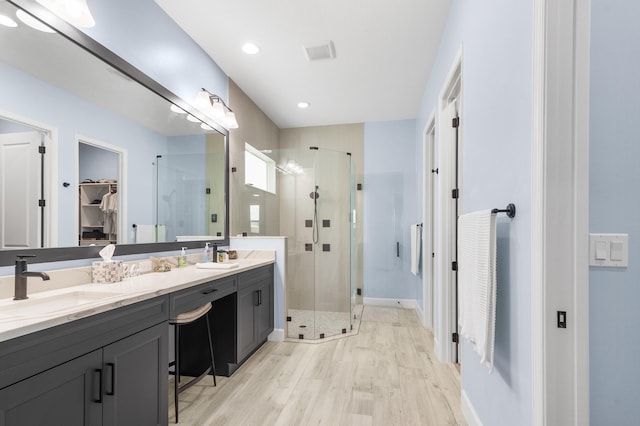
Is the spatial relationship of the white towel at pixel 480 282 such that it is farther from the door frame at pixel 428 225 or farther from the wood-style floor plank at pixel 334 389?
the door frame at pixel 428 225

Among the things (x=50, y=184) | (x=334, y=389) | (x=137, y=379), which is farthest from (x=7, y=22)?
(x=334, y=389)

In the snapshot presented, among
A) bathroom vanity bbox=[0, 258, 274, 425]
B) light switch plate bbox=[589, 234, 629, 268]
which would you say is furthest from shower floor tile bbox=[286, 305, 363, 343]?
light switch plate bbox=[589, 234, 629, 268]

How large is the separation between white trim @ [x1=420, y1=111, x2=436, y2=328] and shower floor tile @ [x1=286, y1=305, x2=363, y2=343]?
0.84m

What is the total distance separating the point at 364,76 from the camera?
10.7 ft

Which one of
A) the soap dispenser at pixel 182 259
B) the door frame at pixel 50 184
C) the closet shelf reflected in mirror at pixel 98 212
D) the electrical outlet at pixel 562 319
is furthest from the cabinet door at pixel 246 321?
the electrical outlet at pixel 562 319

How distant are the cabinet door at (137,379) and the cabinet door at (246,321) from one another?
87 cm

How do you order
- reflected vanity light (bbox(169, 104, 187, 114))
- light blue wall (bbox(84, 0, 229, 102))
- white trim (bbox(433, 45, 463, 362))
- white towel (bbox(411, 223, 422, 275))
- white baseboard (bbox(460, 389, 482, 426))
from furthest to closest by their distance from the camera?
white towel (bbox(411, 223, 422, 275)) < white trim (bbox(433, 45, 463, 362)) < reflected vanity light (bbox(169, 104, 187, 114)) < light blue wall (bbox(84, 0, 229, 102)) < white baseboard (bbox(460, 389, 482, 426))

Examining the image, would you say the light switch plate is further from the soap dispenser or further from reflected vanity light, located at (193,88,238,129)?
reflected vanity light, located at (193,88,238,129)

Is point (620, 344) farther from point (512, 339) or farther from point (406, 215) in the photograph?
point (406, 215)

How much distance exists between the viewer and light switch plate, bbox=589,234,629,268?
3.13 ft

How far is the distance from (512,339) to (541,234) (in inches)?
20.4

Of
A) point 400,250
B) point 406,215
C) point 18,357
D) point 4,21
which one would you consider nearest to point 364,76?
point 406,215

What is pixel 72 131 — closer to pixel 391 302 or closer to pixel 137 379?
pixel 137 379

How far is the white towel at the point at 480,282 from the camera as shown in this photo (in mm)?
1278
